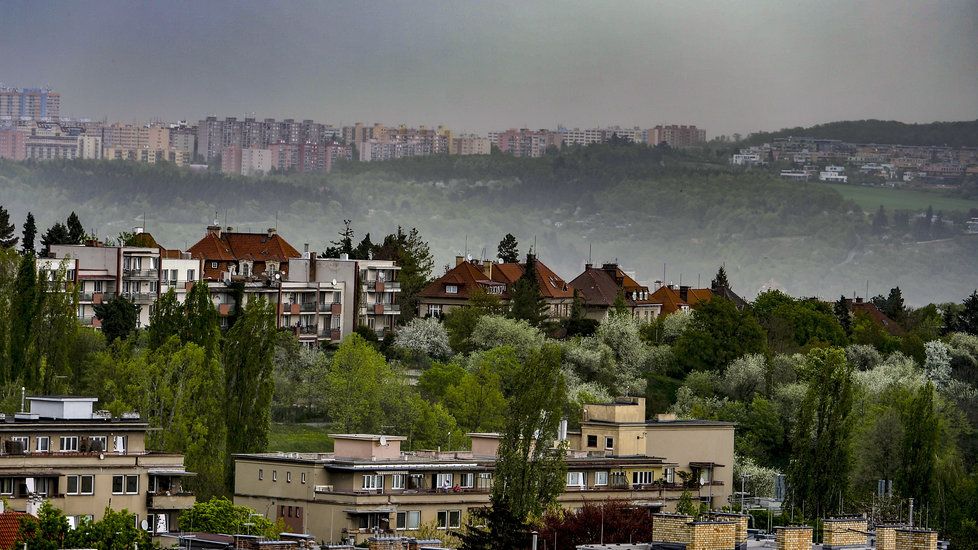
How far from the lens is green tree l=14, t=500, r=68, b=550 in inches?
1603

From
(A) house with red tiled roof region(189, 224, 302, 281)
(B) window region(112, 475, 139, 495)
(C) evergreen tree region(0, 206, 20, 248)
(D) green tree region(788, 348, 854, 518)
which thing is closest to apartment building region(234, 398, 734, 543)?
(D) green tree region(788, 348, 854, 518)

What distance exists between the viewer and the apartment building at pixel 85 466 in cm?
5153

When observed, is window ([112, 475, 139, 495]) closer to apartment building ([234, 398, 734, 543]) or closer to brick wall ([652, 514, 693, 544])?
apartment building ([234, 398, 734, 543])

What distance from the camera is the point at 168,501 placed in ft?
175

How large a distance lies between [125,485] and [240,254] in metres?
62.0

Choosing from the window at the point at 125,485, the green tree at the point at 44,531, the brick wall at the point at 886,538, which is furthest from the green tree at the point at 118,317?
the brick wall at the point at 886,538

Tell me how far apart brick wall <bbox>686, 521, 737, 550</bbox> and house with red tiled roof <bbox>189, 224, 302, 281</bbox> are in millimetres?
77504

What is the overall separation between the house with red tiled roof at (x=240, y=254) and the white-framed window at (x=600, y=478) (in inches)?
1741

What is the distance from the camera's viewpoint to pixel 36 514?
46.5m

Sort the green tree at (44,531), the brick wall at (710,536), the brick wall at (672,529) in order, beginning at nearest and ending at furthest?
the brick wall at (710,536) < the brick wall at (672,529) < the green tree at (44,531)

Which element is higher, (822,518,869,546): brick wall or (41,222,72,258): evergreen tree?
(41,222,72,258): evergreen tree

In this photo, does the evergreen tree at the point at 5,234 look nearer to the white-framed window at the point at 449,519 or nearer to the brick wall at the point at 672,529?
the white-framed window at the point at 449,519

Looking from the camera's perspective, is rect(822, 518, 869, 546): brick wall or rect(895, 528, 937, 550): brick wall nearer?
rect(895, 528, 937, 550): brick wall

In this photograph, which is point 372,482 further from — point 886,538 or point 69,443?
point 886,538
